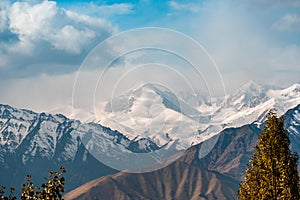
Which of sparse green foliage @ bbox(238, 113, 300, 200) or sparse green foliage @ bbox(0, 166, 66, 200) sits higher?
sparse green foliage @ bbox(238, 113, 300, 200)

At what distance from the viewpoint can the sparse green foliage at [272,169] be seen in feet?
198

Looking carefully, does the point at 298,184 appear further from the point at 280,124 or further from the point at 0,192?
the point at 0,192

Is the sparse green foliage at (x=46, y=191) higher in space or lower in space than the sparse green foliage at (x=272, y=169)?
lower

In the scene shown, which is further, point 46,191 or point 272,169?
point 272,169

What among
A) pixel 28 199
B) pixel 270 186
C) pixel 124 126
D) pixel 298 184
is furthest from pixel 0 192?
pixel 124 126

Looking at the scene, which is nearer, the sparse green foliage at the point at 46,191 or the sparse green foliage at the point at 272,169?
the sparse green foliage at the point at 46,191

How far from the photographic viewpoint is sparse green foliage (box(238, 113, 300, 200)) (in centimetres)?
6041

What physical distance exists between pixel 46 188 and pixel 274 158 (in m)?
29.9

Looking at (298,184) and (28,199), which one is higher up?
(298,184)

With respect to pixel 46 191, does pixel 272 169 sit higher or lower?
higher

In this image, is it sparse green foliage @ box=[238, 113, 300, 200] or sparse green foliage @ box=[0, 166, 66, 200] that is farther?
sparse green foliage @ box=[238, 113, 300, 200]

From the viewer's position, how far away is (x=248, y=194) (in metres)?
64.8

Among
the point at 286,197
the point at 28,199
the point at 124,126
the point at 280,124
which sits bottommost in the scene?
the point at 28,199

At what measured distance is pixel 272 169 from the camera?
2425 inches
